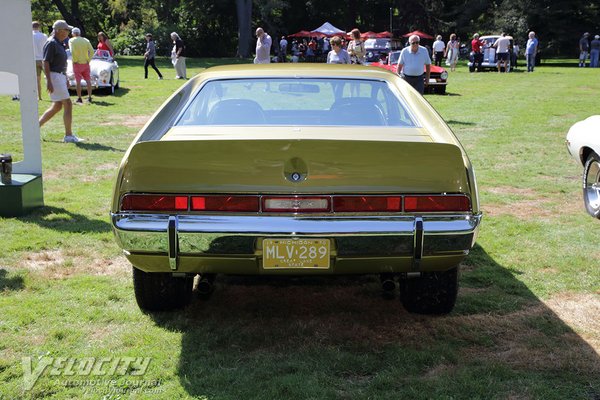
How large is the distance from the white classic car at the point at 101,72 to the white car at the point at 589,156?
42.1 ft

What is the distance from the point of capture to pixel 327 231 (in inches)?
140

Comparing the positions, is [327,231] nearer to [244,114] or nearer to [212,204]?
[212,204]

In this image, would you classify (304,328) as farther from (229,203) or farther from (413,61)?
(413,61)

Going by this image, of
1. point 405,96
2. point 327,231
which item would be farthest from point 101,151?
point 327,231

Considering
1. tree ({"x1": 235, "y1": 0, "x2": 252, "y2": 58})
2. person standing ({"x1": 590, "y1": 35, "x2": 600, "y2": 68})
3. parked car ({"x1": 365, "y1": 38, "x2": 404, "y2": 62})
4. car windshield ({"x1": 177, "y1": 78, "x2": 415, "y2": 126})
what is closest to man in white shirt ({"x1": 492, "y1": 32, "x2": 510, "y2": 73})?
parked car ({"x1": 365, "y1": 38, "x2": 404, "y2": 62})

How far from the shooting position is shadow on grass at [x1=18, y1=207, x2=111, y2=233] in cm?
643

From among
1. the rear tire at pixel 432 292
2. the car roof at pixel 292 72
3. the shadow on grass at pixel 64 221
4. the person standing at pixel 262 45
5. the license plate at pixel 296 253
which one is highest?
the person standing at pixel 262 45

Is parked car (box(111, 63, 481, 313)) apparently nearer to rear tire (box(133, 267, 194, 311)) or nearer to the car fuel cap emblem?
the car fuel cap emblem

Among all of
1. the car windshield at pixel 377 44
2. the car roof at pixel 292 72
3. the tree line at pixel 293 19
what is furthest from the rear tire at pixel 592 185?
the tree line at pixel 293 19

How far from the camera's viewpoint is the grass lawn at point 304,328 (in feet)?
11.4

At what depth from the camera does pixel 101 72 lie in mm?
18094

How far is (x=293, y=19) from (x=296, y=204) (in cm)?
5576

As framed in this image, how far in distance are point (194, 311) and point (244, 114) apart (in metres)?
1.29

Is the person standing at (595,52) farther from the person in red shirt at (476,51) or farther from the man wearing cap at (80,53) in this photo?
the man wearing cap at (80,53)
